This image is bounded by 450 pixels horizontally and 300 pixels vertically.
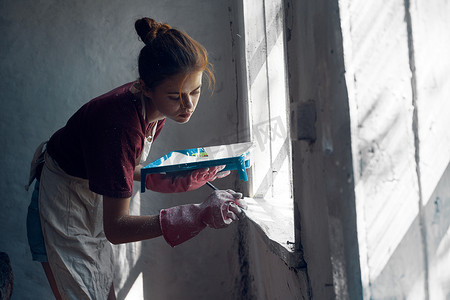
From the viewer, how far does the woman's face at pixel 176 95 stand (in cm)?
125

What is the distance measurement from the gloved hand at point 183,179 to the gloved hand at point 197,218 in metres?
0.30

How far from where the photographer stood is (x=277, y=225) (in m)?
1.33

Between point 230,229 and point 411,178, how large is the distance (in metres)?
1.66

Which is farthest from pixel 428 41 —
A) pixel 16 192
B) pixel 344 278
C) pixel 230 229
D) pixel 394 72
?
pixel 16 192

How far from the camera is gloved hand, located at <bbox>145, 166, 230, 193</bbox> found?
58.6 inches

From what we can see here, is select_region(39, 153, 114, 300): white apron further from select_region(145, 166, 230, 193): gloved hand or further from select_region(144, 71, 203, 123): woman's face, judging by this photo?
select_region(144, 71, 203, 123): woman's face

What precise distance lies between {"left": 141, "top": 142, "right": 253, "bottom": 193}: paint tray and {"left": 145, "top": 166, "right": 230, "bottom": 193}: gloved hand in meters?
0.04

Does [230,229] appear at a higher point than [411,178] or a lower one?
lower

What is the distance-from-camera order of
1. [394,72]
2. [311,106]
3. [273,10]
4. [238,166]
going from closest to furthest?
[394,72] → [311,106] → [238,166] → [273,10]

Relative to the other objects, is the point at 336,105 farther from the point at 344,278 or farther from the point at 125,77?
the point at 125,77

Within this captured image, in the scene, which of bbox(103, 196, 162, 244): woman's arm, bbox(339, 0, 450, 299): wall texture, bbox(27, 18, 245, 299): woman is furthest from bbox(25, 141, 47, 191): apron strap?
bbox(339, 0, 450, 299): wall texture

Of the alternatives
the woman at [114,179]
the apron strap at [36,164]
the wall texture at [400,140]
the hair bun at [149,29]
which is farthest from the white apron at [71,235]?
the wall texture at [400,140]

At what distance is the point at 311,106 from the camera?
792 mm

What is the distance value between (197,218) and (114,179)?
10.5 inches
